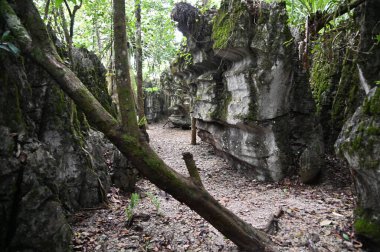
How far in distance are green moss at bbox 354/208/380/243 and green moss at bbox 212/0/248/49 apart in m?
4.49

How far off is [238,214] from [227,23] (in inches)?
180

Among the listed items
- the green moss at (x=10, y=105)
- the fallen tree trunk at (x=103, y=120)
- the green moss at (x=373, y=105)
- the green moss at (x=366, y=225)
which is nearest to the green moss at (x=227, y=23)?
the green moss at (x=373, y=105)

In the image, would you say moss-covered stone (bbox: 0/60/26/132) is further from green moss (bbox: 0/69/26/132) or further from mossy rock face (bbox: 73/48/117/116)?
mossy rock face (bbox: 73/48/117/116)

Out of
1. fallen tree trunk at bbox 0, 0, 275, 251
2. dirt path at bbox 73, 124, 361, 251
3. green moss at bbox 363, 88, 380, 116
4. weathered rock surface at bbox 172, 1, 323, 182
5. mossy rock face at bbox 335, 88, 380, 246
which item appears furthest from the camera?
weathered rock surface at bbox 172, 1, 323, 182

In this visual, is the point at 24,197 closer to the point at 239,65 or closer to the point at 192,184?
the point at 192,184

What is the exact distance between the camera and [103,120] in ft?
8.70

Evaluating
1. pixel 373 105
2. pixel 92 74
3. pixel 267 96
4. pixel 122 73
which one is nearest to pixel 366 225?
pixel 373 105

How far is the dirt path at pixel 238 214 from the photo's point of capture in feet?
11.1

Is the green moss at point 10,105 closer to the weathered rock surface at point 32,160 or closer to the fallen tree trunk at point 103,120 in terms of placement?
the weathered rock surface at point 32,160

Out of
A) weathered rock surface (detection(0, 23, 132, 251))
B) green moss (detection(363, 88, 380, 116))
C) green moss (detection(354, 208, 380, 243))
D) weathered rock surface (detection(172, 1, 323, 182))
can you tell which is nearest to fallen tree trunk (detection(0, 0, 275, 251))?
weathered rock surface (detection(0, 23, 132, 251))

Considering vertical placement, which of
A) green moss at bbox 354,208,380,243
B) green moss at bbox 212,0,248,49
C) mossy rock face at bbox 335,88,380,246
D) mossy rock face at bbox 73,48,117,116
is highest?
green moss at bbox 212,0,248,49

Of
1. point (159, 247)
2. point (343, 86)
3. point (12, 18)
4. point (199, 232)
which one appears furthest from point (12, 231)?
point (343, 86)

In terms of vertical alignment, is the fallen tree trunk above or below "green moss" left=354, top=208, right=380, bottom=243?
above

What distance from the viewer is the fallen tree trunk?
2.58 m
